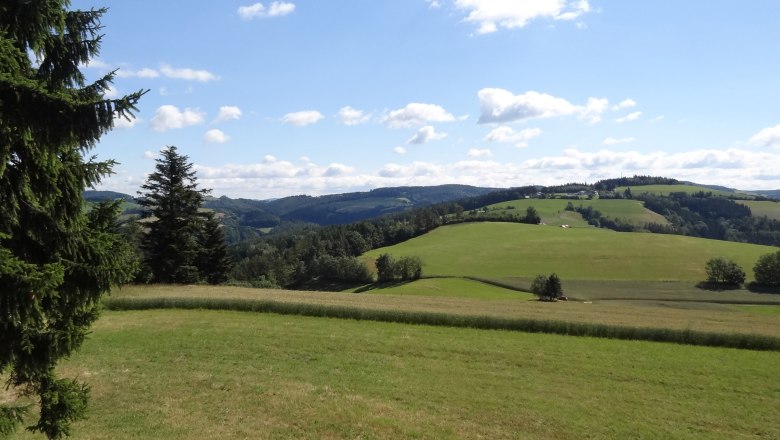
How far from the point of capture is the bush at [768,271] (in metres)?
82.4

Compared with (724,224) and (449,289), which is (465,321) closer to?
(449,289)

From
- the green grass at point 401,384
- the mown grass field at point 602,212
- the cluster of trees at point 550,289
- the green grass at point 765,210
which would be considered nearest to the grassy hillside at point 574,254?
the cluster of trees at point 550,289

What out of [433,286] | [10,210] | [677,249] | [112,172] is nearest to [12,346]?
[10,210]

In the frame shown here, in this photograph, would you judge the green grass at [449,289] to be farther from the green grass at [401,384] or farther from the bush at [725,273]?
the green grass at [401,384]

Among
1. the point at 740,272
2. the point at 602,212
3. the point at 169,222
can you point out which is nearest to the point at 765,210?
A: the point at 602,212

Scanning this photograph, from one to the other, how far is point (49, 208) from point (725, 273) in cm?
10156

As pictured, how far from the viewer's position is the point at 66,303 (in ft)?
33.3

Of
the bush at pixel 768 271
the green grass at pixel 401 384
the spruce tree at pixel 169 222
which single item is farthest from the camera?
the bush at pixel 768 271

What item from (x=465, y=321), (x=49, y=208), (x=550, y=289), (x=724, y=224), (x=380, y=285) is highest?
(x=49, y=208)

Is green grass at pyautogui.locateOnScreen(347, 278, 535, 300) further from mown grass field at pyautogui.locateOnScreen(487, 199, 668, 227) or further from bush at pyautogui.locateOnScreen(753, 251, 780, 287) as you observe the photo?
mown grass field at pyautogui.locateOnScreen(487, 199, 668, 227)

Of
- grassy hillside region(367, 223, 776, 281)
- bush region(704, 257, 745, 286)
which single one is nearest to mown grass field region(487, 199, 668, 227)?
grassy hillside region(367, 223, 776, 281)

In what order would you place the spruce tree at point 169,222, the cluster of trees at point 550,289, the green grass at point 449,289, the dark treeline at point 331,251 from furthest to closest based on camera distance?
1. the dark treeline at point 331,251
2. the green grass at point 449,289
3. the cluster of trees at point 550,289
4. the spruce tree at point 169,222

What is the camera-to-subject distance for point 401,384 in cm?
2155

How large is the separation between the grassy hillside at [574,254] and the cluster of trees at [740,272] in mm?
2996
